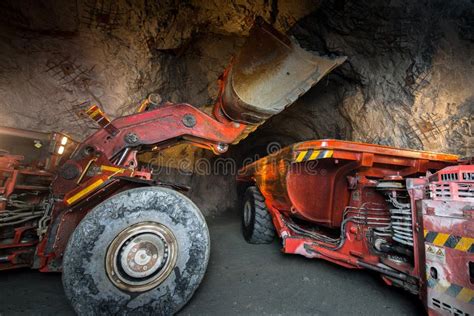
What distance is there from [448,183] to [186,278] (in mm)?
1979

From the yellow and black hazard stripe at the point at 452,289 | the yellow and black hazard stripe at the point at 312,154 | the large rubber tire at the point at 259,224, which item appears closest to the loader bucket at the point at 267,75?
the yellow and black hazard stripe at the point at 312,154

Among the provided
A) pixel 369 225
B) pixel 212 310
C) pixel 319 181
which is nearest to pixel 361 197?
pixel 369 225

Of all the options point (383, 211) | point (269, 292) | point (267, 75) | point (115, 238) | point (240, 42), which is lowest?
point (269, 292)

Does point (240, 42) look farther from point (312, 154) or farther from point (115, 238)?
point (115, 238)

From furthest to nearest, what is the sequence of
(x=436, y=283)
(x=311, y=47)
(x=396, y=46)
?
(x=311, y=47) → (x=396, y=46) → (x=436, y=283)

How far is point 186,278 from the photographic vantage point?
1.53m

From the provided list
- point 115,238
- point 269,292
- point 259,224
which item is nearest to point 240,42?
point 259,224

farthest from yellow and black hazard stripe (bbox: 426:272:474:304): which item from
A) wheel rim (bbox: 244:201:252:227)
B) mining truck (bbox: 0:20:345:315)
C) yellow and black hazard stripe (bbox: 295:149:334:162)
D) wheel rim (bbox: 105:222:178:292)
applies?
wheel rim (bbox: 244:201:252:227)

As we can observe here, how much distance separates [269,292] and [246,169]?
2.62 meters

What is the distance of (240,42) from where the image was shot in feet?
15.7

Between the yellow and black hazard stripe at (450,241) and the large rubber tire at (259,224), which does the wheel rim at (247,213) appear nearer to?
the large rubber tire at (259,224)

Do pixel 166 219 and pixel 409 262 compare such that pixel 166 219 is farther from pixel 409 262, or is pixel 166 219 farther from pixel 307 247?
pixel 409 262

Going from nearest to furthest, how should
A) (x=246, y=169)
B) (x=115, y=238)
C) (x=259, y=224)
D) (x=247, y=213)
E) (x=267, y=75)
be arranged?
(x=115, y=238)
(x=267, y=75)
(x=259, y=224)
(x=247, y=213)
(x=246, y=169)

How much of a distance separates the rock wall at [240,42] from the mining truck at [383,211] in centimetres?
150
